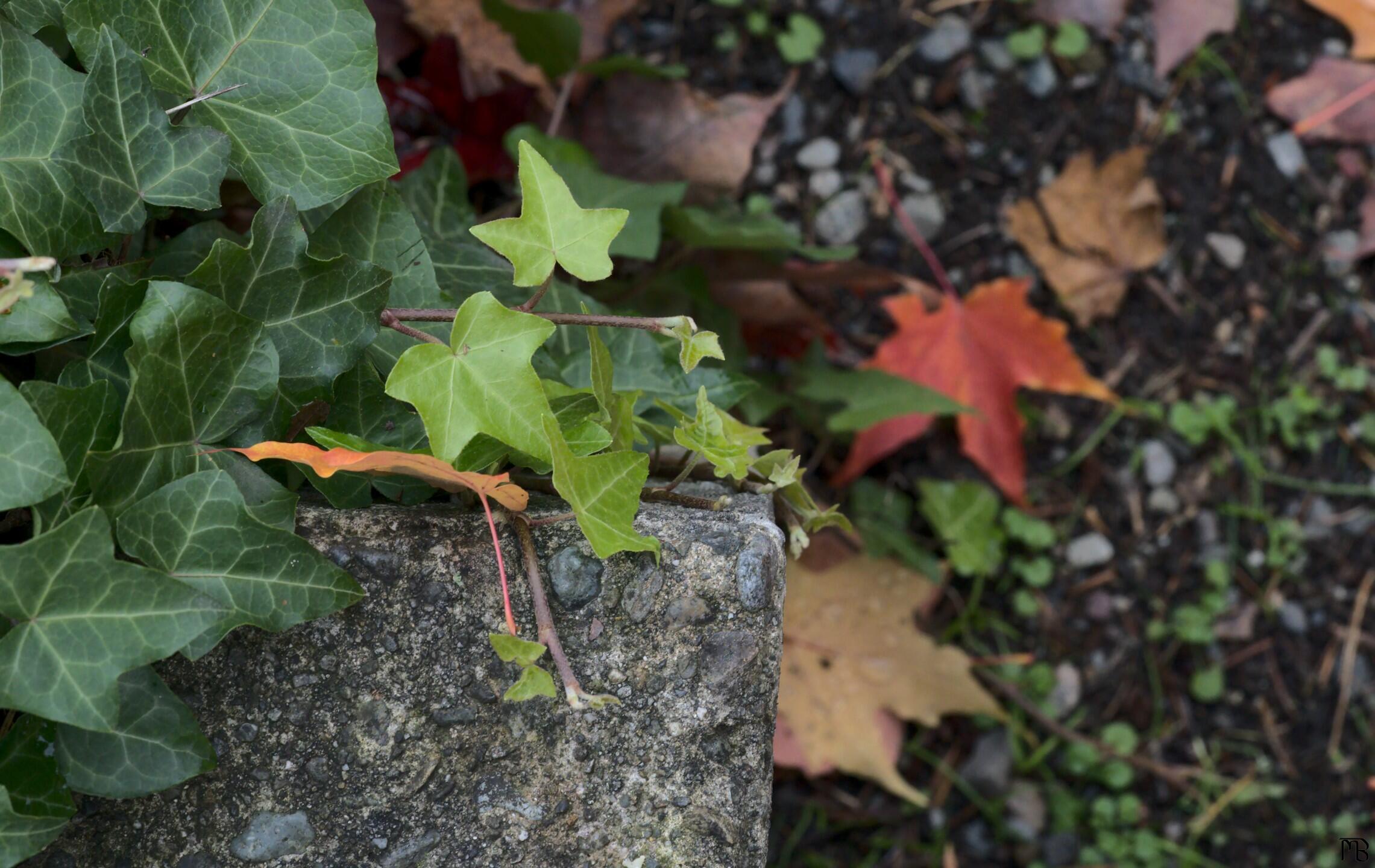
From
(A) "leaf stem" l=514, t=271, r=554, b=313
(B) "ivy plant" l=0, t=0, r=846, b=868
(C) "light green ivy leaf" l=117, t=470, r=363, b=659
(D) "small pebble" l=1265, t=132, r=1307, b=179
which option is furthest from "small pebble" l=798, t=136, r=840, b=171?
(C) "light green ivy leaf" l=117, t=470, r=363, b=659

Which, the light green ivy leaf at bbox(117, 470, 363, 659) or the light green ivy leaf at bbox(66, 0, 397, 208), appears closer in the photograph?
the light green ivy leaf at bbox(117, 470, 363, 659)

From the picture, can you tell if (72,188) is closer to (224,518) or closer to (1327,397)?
(224,518)

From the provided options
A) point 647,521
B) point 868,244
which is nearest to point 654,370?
point 647,521

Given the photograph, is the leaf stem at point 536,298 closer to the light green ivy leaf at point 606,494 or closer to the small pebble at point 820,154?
the light green ivy leaf at point 606,494

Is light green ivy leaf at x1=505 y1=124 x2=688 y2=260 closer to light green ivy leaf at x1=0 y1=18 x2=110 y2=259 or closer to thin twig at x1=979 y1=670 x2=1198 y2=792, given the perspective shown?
light green ivy leaf at x1=0 y1=18 x2=110 y2=259

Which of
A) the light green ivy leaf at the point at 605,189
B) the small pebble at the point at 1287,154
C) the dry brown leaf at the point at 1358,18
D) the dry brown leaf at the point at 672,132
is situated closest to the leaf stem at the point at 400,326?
the light green ivy leaf at the point at 605,189

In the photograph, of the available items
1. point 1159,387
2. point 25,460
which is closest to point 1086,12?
point 1159,387
